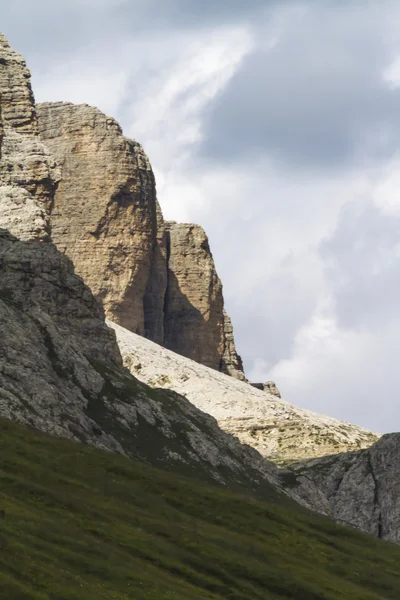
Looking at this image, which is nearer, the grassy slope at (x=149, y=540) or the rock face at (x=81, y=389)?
the grassy slope at (x=149, y=540)

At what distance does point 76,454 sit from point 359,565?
26953mm

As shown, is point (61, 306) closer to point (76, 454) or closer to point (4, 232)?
point (4, 232)

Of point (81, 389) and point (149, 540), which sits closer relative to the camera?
point (149, 540)

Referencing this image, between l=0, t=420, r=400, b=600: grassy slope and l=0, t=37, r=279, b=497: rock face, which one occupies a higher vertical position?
l=0, t=37, r=279, b=497: rock face

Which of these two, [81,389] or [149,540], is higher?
[81,389]

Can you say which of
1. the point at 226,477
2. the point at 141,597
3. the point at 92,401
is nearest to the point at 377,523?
the point at 226,477

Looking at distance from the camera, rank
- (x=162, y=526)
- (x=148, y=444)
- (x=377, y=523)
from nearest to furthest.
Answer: (x=162, y=526) < (x=148, y=444) < (x=377, y=523)

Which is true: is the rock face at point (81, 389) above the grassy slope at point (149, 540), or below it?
above

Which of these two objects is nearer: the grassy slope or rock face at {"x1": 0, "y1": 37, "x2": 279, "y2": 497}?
the grassy slope

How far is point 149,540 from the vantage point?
99812mm

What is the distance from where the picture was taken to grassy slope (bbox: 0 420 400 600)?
8456 centimetres

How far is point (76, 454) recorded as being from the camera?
120 metres

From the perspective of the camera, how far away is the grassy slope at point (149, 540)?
277 ft

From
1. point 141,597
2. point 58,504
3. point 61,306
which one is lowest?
point 141,597
